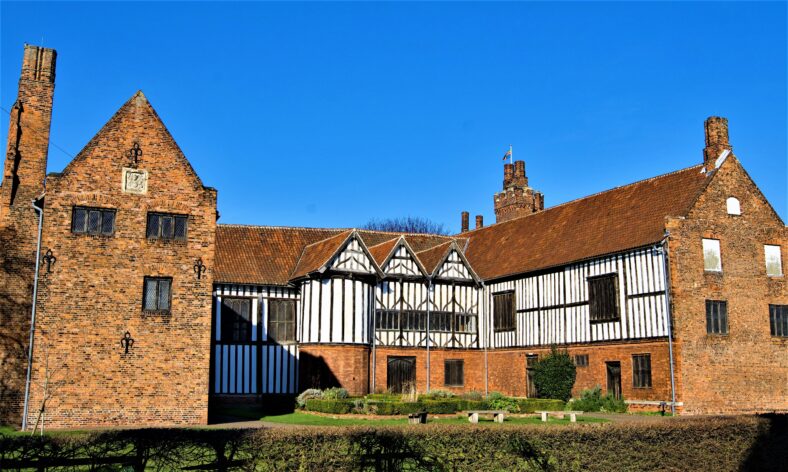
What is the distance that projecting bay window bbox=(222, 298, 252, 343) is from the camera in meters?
34.1

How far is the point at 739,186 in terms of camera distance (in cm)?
3100

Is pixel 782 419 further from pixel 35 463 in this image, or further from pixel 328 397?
pixel 328 397

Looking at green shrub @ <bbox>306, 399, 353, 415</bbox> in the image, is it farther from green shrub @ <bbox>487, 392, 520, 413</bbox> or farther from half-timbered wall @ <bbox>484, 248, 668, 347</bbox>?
half-timbered wall @ <bbox>484, 248, 668, 347</bbox>

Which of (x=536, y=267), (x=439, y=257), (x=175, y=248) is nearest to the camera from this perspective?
(x=175, y=248)

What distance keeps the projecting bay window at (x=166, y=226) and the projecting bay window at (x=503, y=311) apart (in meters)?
17.7

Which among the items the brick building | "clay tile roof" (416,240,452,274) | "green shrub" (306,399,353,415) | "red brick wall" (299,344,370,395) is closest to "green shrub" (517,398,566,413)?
the brick building

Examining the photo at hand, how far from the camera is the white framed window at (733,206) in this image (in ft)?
101

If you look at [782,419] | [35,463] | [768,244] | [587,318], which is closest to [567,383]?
[587,318]

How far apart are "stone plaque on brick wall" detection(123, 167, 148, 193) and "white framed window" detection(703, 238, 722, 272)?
20829 mm

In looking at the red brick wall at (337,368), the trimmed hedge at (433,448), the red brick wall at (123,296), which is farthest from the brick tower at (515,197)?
the trimmed hedge at (433,448)

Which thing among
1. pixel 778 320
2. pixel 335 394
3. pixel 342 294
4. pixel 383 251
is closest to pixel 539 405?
pixel 335 394

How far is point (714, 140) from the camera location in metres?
31.3

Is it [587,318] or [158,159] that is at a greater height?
[158,159]

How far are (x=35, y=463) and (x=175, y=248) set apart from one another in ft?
45.9
